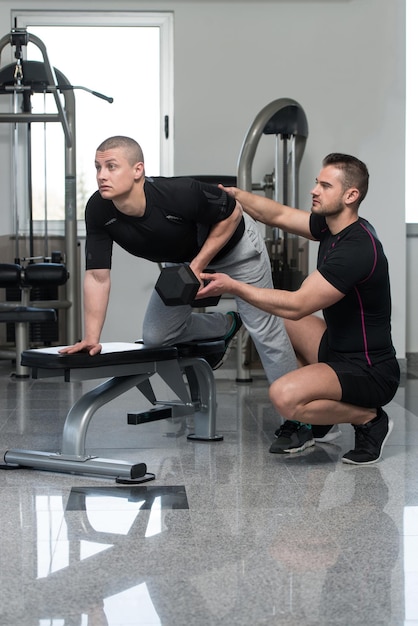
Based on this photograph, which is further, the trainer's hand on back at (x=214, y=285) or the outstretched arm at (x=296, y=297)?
the outstretched arm at (x=296, y=297)

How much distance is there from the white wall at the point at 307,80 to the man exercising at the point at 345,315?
2.63 meters

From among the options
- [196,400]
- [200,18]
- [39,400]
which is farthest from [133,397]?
[200,18]

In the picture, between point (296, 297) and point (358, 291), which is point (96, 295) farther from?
point (358, 291)

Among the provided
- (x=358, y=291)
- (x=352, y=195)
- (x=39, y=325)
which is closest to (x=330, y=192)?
(x=352, y=195)

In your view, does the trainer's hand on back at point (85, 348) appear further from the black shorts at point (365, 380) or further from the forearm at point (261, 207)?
the forearm at point (261, 207)

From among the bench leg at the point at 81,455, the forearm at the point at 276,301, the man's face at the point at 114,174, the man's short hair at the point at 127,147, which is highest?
the man's short hair at the point at 127,147

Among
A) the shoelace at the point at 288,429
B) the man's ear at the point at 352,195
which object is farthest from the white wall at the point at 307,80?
the man's ear at the point at 352,195

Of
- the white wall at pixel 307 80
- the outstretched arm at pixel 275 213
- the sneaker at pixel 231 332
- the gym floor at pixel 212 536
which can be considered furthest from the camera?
the white wall at pixel 307 80

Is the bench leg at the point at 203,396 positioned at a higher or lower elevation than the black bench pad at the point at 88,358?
lower

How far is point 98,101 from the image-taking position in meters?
5.74

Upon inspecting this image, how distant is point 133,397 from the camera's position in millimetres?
4270

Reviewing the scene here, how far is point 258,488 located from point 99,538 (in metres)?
0.62

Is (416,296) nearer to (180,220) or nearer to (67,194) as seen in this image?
(67,194)

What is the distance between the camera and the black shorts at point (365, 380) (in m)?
2.80
